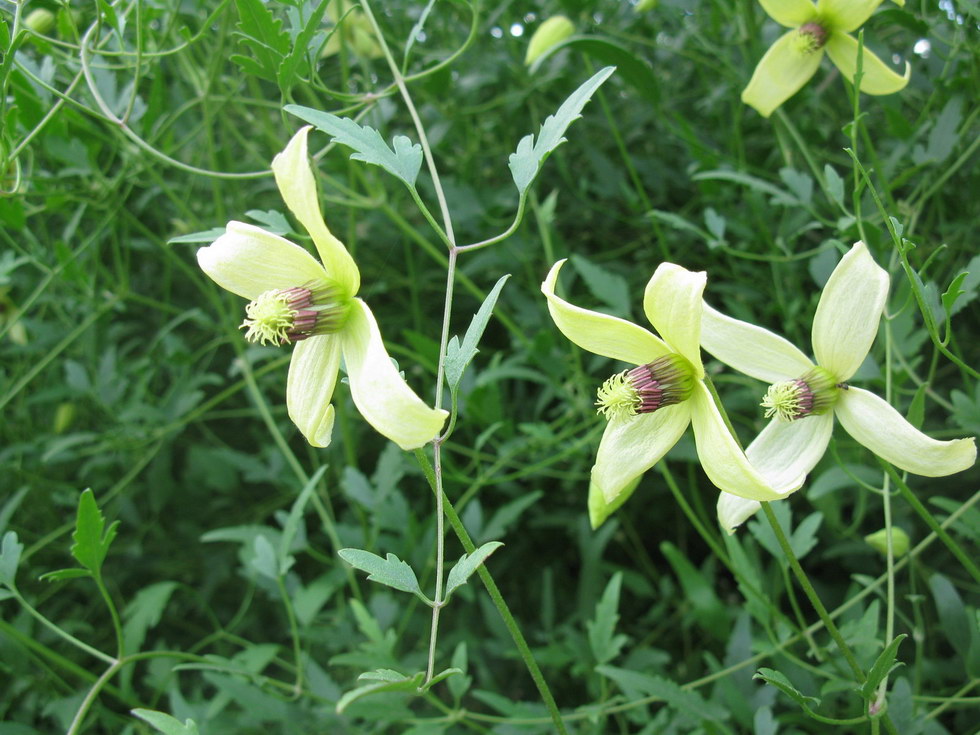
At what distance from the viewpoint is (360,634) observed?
1.00m

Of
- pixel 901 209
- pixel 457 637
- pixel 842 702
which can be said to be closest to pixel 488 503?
pixel 457 637

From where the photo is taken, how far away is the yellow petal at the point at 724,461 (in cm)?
46

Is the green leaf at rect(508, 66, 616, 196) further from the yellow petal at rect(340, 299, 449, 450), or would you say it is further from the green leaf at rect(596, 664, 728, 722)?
the green leaf at rect(596, 664, 728, 722)

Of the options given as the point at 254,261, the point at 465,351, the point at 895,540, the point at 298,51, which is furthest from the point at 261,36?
the point at 895,540

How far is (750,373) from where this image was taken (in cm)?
59

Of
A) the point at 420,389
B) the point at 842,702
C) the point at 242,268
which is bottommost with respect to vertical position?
the point at 842,702

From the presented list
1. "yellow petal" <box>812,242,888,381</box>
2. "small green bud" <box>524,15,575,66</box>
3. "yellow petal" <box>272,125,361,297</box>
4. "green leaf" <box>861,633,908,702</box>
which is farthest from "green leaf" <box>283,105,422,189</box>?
"small green bud" <box>524,15,575,66</box>

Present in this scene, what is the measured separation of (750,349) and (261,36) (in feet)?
1.29

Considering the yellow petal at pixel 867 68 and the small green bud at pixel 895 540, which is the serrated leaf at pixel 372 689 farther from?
the yellow petal at pixel 867 68

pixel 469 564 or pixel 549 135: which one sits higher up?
pixel 549 135

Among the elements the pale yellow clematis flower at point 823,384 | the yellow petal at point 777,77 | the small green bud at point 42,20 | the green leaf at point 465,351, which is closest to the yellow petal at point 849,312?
the pale yellow clematis flower at point 823,384

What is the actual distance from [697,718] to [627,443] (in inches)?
10.4

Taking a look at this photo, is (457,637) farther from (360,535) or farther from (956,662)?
(956,662)

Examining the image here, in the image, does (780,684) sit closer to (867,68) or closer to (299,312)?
(299,312)
